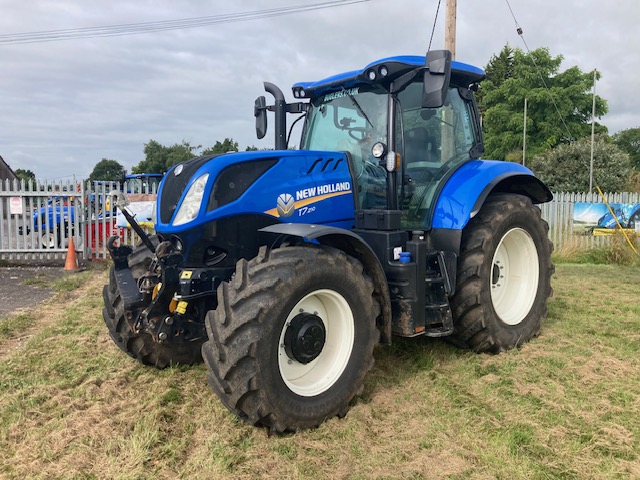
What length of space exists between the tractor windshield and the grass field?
1.44 metres

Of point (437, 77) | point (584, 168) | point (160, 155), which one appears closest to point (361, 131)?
point (437, 77)

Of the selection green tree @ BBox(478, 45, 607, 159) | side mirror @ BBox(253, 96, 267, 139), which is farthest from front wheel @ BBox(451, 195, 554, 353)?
green tree @ BBox(478, 45, 607, 159)

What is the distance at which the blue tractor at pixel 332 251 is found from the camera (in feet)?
9.75

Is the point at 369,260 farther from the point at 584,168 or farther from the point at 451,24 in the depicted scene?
the point at 584,168

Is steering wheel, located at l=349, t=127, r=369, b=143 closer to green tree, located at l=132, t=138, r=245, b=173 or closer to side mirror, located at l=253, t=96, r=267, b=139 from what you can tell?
side mirror, located at l=253, t=96, r=267, b=139

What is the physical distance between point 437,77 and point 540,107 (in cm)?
3255

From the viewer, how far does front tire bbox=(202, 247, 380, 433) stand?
2.83m

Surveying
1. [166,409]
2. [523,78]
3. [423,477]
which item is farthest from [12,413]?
[523,78]

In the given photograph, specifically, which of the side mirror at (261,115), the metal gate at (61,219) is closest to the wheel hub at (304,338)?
the side mirror at (261,115)

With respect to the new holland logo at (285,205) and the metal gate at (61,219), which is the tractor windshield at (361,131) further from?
the metal gate at (61,219)

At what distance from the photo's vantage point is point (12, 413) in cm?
327

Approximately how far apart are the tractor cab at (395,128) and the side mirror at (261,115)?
40 centimetres

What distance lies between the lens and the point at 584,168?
2219cm

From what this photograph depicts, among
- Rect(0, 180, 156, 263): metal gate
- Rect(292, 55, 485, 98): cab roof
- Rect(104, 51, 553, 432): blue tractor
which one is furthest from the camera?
Rect(0, 180, 156, 263): metal gate
